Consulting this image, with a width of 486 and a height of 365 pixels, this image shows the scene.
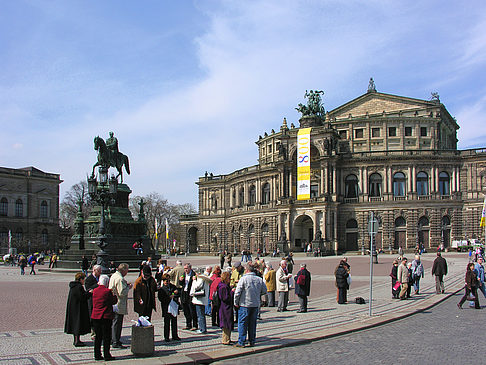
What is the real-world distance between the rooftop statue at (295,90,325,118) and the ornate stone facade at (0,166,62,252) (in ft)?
166

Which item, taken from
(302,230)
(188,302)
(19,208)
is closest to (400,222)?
(302,230)

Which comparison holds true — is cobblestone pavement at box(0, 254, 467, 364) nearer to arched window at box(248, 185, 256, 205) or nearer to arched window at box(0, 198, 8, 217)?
arched window at box(248, 185, 256, 205)

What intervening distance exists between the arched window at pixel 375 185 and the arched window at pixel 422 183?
5020mm

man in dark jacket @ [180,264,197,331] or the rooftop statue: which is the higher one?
the rooftop statue

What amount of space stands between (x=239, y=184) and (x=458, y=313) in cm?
7171

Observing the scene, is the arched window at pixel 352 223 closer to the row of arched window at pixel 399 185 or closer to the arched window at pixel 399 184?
the row of arched window at pixel 399 185

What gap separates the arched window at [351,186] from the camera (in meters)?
74.2

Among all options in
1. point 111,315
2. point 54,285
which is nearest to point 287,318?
point 111,315

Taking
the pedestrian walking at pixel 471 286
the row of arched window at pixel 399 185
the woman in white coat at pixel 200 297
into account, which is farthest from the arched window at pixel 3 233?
the pedestrian walking at pixel 471 286

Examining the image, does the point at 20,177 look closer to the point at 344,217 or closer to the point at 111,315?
the point at 344,217

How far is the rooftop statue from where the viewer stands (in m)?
81.7

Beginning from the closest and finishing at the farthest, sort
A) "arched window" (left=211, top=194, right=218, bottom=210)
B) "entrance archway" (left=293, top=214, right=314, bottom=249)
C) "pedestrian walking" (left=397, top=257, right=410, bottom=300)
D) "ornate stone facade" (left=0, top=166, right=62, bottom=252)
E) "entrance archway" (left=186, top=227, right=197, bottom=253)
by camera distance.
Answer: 1. "pedestrian walking" (left=397, top=257, right=410, bottom=300)
2. "entrance archway" (left=293, top=214, right=314, bottom=249)
3. "arched window" (left=211, top=194, right=218, bottom=210)
4. "ornate stone facade" (left=0, top=166, right=62, bottom=252)
5. "entrance archway" (left=186, top=227, right=197, bottom=253)

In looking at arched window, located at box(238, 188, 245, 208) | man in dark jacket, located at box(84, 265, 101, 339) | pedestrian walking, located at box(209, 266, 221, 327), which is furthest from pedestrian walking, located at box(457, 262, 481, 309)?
arched window, located at box(238, 188, 245, 208)

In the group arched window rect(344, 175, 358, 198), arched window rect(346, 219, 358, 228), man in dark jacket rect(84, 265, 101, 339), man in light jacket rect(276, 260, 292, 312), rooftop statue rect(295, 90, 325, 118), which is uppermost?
rooftop statue rect(295, 90, 325, 118)
